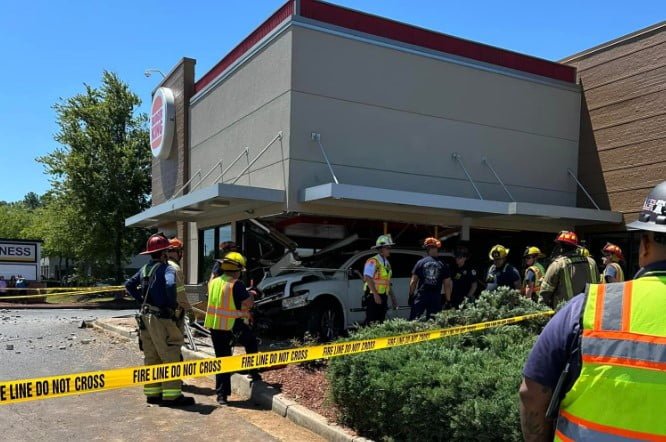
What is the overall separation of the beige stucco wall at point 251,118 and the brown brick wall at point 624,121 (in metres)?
8.60

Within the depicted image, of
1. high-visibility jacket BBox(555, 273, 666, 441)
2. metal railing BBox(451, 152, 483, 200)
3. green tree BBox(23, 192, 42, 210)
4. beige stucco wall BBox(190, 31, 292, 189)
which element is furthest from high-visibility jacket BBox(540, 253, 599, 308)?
green tree BBox(23, 192, 42, 210)

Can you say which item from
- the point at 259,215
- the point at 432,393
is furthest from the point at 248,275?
the point at 432,393

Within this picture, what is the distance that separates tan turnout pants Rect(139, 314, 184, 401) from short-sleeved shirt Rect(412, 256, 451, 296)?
12.0 feet

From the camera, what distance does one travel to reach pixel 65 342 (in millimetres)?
11312

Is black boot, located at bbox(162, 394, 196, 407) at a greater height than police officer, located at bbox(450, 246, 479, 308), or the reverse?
police officer, located at bbox(450, 246, 479, 308)

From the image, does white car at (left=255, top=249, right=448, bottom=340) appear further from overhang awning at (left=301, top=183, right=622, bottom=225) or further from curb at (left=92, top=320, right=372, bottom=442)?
curb at (left=92, top=320, right=372, bottom=442)

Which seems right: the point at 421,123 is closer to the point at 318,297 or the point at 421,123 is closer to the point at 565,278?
the point at 318,297

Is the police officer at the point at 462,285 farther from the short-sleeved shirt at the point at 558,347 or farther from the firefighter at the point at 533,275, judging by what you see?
the short-sleeved shirt at the point at 558,347

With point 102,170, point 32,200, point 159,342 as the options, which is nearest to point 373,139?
point 159,342

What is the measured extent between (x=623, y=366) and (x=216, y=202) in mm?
10987

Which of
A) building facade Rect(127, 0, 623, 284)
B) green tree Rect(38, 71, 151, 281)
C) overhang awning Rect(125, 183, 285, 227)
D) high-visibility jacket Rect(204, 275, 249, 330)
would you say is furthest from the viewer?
green tree Rect(38, 71, 151, 281)

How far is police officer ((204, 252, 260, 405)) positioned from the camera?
22.4ft

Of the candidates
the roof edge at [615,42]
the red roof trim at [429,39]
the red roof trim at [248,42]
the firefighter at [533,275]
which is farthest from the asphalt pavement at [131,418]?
the roof edge at [615,42]

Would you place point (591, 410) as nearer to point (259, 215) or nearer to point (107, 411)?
point (107, 411)
